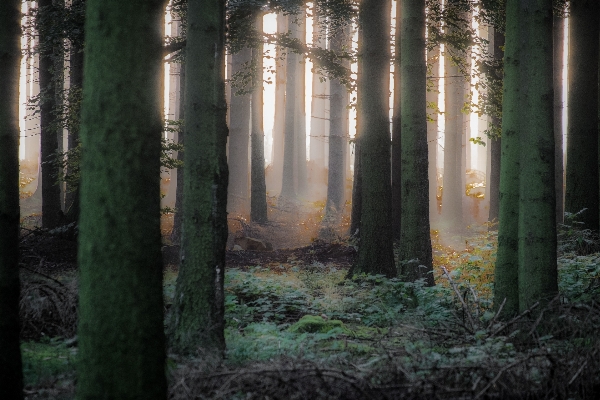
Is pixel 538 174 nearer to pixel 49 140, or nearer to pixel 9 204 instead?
pixel 9 204

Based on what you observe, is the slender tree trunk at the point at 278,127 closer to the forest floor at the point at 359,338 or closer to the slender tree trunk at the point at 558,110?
the slender tree trunk at the point at 558,110

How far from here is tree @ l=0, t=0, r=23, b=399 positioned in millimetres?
3799

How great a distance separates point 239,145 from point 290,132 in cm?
627

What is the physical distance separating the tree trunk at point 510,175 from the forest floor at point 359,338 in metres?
0.54

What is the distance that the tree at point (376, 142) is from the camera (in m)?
11.1

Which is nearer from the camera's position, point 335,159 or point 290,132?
point 335,159

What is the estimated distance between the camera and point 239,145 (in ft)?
81.6

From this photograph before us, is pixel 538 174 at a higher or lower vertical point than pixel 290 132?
lower

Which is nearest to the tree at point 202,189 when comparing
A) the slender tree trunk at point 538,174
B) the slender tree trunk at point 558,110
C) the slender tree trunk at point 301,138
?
the slender tree trunk at point 538,174

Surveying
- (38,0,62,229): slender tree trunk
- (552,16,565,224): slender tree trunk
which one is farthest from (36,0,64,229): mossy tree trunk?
(552,16,565,224): slender tree trunk

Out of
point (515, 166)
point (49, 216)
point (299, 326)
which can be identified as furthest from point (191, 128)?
point (49, 216)

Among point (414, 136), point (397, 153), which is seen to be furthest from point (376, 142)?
point (397, 153)

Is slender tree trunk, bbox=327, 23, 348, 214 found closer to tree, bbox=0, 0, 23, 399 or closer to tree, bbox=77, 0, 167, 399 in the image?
tree, bbox=0, 0, 23, 399

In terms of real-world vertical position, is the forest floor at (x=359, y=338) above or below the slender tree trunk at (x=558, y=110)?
below
